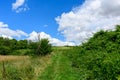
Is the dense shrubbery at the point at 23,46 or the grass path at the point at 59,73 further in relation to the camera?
the dense shrubbery at the point at 23,46

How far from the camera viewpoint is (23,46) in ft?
375

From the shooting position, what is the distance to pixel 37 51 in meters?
46.7

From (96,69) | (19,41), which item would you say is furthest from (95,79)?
(19,41)

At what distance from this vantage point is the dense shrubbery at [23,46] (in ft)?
165

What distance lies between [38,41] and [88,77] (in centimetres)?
3464

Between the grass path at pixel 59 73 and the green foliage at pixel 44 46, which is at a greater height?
the green foliage at pixel 44 46

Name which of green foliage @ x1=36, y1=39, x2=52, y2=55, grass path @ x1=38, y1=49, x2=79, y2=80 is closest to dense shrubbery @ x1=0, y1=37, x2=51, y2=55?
green foliage @ x1=36, y1=39, x2=52, y2=55

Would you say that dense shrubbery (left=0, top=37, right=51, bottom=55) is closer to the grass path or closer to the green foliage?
the green foliage

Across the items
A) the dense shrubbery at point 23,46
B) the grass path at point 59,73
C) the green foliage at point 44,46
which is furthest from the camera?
the green foliage at point 44,46

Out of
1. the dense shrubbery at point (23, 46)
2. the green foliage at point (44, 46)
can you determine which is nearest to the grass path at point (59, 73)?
the dense shrubbery at point (23, 46)

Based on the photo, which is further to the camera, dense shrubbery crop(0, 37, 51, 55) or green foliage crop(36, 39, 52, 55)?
green foliage crop(36, 39, 52, 55)

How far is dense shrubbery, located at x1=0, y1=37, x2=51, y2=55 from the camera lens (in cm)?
5016

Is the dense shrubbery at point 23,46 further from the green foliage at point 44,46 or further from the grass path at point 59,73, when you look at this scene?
the grass path at point 59,73

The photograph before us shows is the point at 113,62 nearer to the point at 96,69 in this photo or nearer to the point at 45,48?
the point at 96,69
